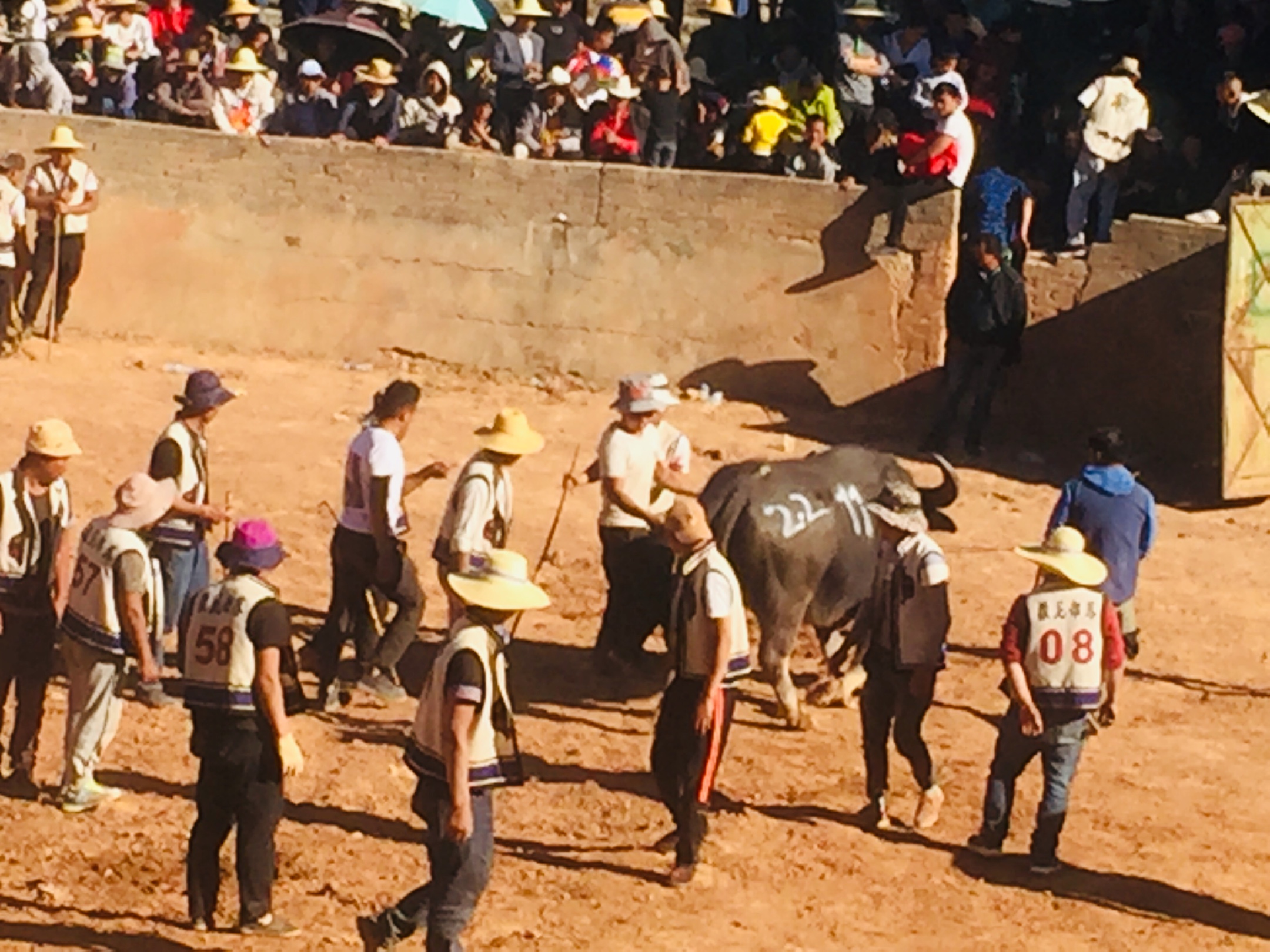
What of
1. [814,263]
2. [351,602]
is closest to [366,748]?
[351,602]

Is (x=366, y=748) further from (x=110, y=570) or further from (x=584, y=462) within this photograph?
(x=584, y=462)

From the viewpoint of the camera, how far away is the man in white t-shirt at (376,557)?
11.9 meters

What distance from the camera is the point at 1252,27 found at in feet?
70.7

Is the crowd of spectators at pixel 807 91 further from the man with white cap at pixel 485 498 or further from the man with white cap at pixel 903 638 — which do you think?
the man with white cap at pixel 903 638

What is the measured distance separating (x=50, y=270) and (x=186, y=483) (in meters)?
9.25

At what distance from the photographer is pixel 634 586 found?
506 inches

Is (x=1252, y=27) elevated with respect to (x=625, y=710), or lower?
elevated

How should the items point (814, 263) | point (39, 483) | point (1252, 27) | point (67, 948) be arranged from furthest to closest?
1. point (1252, 27)
2. point (814, 263)
3. point (39, 483)
4. point (67, 948)

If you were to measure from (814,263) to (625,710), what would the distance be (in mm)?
7597

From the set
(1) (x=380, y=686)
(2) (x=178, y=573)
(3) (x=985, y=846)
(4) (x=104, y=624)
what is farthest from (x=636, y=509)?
(4) (x=104, y=624)

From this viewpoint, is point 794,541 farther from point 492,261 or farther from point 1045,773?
point 492,261

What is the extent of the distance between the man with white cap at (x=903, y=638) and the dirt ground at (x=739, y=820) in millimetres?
433

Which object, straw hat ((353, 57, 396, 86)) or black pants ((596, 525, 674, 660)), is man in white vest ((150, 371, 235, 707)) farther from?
straw hat ((353, 57, 396, 86))

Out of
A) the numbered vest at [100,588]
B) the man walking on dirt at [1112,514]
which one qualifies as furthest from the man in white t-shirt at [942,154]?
the numbered vest at [100,588]
